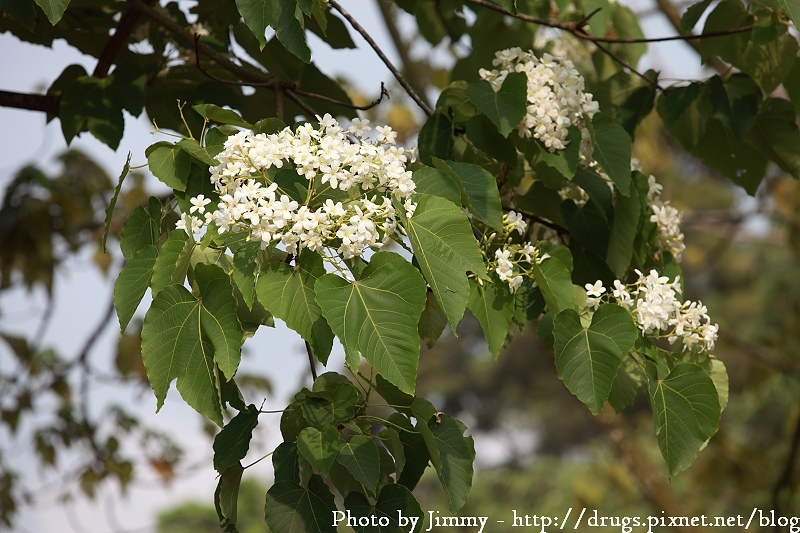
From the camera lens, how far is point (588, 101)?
64.1 inches

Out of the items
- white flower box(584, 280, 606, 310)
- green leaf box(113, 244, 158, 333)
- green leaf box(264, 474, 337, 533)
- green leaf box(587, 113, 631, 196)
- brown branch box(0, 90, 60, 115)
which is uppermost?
brown branch box(0, 90, 60, 115)

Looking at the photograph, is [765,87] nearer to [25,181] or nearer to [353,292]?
[353,292]

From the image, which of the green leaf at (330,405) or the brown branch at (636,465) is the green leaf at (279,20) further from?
the brown branch at (636,465)

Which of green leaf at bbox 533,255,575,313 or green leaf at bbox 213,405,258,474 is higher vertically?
green leaf at bbox 533,255,575,313

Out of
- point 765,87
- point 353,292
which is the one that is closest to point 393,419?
point 353,292

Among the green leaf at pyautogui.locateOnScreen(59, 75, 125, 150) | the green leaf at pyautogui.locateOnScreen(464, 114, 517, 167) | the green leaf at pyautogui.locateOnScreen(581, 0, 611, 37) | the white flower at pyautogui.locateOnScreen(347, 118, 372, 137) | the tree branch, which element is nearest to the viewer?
the white flower at pyautogui.locateOnScreen(347, 118, 372, 137)

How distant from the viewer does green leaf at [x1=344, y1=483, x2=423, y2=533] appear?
4.20 feet

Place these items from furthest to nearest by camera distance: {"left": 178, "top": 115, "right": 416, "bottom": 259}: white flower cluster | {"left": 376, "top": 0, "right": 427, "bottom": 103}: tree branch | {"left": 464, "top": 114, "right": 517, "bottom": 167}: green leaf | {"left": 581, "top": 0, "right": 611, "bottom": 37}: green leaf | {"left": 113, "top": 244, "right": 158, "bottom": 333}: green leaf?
{"left": 376, "top": 0, "right": 427, "bottom": 103}: tree branch, {"left": 581, "top": 0, "right": 611, "bottom": 37}: green leaf, {"left": 464, "top": 114, "right": 517, "bottom": 167}: green leaf, {"left": 113, "top": 244, "right": 158, "bottom": 333}: green leaf, {"left": 178, "top": 115, "right": 416, "bottom": 259}: white flower cluster

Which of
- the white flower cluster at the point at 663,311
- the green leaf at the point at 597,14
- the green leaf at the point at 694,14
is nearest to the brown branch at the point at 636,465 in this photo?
the green leaf at the point at 597,14

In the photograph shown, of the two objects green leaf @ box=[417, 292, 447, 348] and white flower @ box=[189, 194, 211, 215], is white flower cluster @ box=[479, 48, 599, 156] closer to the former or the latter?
green leaf @ box=[417, 292, 447, 348]

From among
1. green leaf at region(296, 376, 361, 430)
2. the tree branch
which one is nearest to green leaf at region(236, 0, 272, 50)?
green leaf at region(296, 376, 361, 430)

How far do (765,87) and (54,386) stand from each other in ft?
12.1

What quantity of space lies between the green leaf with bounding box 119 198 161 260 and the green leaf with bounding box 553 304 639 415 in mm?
649

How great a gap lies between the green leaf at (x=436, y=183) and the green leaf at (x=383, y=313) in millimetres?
161
